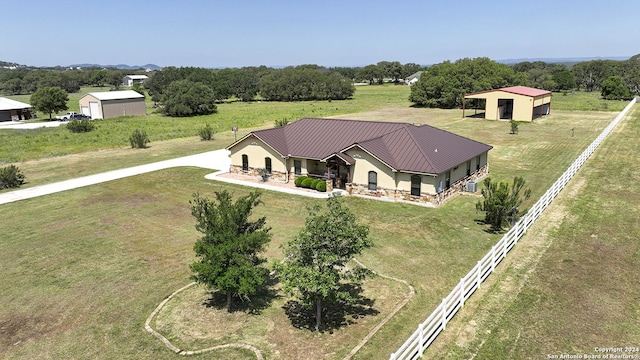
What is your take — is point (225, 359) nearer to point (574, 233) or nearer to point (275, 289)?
point (275, 289)

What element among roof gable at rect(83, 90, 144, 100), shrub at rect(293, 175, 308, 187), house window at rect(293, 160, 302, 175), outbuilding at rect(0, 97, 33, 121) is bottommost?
shrub at rect(293, 175, 308, 187)

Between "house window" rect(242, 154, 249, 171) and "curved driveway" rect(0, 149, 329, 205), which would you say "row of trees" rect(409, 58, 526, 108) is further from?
"house window" rect(242, 154, 249, 171)

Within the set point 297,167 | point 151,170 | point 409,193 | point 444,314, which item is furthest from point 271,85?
point 444,314

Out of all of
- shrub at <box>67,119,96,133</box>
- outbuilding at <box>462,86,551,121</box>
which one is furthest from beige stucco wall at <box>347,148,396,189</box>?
shrub at <box>67,119,96,133</box>

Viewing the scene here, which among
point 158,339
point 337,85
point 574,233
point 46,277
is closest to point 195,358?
point 158,339

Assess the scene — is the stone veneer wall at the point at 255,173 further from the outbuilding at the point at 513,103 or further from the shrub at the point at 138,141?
the outbuilding at the point at 513,103
